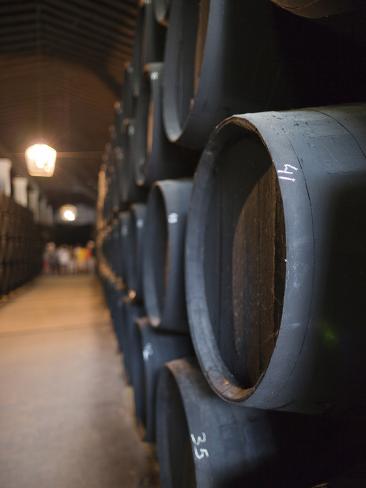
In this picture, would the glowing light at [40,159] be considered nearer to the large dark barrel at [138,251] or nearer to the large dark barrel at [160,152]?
the large dark barrel at [138,251]

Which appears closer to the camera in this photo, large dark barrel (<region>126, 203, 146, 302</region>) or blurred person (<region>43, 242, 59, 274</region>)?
large dark barrel (<region>126, 203, 146, 302</region>)

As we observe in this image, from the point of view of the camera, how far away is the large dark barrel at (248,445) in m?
0.97

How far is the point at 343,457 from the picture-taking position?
3.08ft

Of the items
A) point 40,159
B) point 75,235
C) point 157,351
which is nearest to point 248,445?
point 157,351

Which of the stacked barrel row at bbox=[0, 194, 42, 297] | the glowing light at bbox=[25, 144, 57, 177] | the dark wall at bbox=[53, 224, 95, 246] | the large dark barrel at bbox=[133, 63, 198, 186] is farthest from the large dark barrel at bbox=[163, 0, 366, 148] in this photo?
the dark wall at bbox=[53, 224, 95, 246]

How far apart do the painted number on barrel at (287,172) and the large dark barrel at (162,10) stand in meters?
1.45

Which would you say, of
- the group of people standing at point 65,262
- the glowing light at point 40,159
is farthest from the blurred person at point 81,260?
the glowing light at point 40,159

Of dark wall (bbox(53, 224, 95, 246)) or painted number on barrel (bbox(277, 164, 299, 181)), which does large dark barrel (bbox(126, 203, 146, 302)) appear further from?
dark wall (bbox(53, 224, 95, 246))

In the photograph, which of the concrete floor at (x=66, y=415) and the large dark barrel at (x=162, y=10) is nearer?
the large dark barrel at (x=162, y=10)

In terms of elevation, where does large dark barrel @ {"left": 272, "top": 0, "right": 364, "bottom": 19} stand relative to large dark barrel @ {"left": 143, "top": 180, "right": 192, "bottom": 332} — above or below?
above

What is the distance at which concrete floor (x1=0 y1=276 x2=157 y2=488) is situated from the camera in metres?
1.91

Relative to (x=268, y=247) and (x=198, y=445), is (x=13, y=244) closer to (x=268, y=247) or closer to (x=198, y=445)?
(x=198, y=445)

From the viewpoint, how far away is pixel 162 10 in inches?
72.1

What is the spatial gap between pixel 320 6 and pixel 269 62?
0.39 meters
